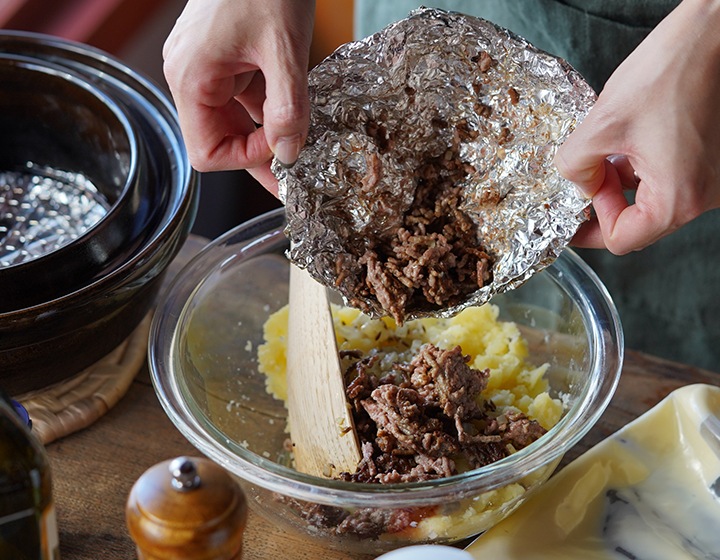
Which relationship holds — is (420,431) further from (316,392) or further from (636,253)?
(636,253)

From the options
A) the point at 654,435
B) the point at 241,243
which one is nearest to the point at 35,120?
the point at 241,243

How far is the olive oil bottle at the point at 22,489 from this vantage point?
2.78 feet

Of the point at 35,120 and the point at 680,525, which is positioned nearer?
the point at 680,525

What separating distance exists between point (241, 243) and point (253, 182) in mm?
1634

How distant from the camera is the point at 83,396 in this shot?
136 centimetres

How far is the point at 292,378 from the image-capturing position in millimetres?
1297

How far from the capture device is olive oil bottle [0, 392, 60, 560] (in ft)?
2.78

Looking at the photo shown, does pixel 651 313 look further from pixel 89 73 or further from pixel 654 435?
pixel 89 73

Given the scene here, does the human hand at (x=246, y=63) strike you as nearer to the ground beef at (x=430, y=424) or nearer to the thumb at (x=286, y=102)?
the thumb at (x=286, y=102)

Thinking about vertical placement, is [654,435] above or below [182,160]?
below

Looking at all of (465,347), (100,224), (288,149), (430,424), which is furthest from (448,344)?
(100,224)

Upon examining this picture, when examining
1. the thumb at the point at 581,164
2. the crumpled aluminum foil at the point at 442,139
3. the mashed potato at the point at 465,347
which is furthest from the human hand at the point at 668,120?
the mashed potato at the point at 465,347

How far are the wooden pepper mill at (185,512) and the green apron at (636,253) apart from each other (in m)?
1.12

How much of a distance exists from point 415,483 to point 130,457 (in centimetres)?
50
